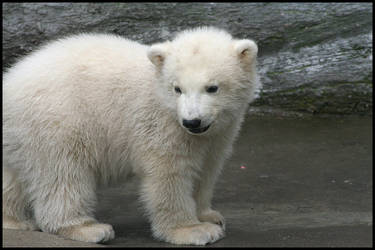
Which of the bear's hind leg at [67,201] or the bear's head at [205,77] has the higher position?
the bear's head at [205,77]

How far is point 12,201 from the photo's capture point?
17.5 feet

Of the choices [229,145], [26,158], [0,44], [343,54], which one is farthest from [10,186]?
[343,54]

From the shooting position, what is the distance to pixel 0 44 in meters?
9.17

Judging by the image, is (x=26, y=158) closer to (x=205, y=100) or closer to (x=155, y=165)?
(x=155, y=165)

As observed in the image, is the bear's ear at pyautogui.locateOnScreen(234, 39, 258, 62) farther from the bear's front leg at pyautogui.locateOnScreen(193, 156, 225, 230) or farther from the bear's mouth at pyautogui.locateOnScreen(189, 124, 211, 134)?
the bear's front leg at pyautogui.locateOnScreen(193, 156, 225, 230)

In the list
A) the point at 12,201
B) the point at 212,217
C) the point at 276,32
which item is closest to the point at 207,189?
the point at 212,217

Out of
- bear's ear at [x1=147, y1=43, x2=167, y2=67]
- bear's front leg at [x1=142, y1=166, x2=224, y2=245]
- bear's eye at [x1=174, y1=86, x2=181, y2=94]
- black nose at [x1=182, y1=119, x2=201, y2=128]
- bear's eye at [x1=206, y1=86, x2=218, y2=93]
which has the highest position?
bear's ear at [x1=147, y1=43, x2=167, y2=67]

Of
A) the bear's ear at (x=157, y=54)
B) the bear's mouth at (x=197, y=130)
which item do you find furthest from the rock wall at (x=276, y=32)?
the bear's mouth at (x=197, y=130)

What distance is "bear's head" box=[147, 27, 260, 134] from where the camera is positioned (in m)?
4.53

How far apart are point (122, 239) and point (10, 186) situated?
3.75ft

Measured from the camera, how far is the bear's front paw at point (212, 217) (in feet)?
18.0

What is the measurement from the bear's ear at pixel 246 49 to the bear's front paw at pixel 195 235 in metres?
1.53

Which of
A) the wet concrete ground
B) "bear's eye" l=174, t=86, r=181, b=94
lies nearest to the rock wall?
the wet concrete ground

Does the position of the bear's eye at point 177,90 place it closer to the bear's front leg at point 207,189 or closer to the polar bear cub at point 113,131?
the polar bear cub at point 113,131
